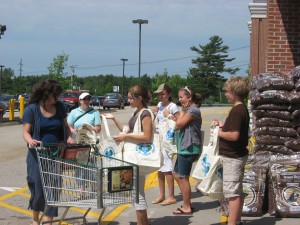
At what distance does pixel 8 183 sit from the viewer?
9.95 meters

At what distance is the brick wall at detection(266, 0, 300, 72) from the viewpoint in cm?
980

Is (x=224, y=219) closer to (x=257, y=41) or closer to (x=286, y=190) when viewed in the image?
(x=286, y=190)

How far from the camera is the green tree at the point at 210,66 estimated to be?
323 ft

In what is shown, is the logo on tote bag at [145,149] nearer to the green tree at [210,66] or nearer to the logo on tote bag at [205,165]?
the logo on tote bag at [205,165]

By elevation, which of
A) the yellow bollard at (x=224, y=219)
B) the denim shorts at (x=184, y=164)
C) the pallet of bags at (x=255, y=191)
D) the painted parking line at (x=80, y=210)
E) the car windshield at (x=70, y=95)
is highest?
the car windshield at (x=70, y=95)

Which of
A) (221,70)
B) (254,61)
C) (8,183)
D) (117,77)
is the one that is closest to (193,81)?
(221,70)

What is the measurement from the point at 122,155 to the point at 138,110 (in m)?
0.57

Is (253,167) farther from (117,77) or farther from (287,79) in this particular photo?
(117,77)

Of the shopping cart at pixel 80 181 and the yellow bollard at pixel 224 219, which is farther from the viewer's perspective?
the yellow bollard at pixel 224 219

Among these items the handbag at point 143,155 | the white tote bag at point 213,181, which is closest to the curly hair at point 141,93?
the handbag at point 143,155

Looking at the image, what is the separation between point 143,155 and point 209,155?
0.98 metres

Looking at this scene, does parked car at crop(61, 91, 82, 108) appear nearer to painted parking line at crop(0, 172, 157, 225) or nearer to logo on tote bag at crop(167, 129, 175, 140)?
painted parking line at crop(0, 172, 157, 225)

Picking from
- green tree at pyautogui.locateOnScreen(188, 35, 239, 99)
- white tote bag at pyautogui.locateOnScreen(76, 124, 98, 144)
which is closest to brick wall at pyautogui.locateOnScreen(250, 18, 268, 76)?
white tote bag at pyautogui.locateOnScreen(76, 124, 98, 144)

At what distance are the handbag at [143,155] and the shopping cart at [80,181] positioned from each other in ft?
1.55
